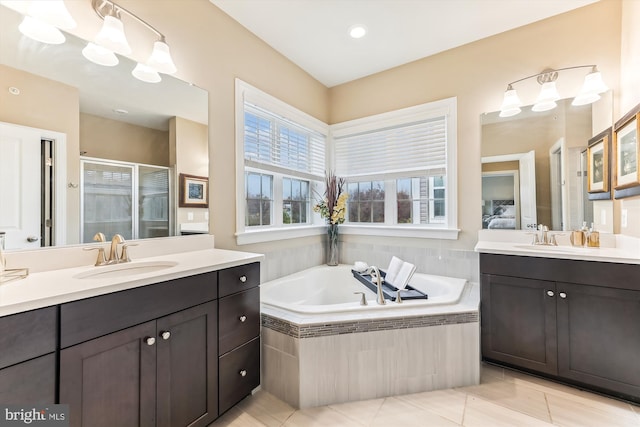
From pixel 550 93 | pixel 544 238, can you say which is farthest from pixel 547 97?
pixel 544 238

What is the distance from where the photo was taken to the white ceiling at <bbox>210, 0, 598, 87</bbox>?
2059mm

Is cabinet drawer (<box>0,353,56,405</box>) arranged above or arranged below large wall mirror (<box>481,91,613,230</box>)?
below

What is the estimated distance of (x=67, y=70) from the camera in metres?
1.39

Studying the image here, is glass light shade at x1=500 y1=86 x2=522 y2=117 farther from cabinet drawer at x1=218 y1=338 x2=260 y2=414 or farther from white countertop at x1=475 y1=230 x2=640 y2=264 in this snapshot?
cabinet drawer at x1=218 y1=338 x2=260 y2=414

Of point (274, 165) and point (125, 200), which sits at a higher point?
point (274, 165)

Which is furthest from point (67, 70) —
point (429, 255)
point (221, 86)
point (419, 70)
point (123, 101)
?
point (429, 255)

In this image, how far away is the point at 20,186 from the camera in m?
1.24

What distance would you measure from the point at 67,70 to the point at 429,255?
2.94m

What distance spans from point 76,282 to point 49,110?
88 centimetres

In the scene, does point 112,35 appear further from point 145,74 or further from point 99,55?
point 145,74

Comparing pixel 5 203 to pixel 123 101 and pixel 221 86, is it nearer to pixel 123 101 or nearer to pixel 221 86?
pixel 123 101

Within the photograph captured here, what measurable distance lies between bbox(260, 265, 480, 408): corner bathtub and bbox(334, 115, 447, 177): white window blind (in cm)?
147

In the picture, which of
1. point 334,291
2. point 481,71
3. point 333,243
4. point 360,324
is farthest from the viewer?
point 333,243
